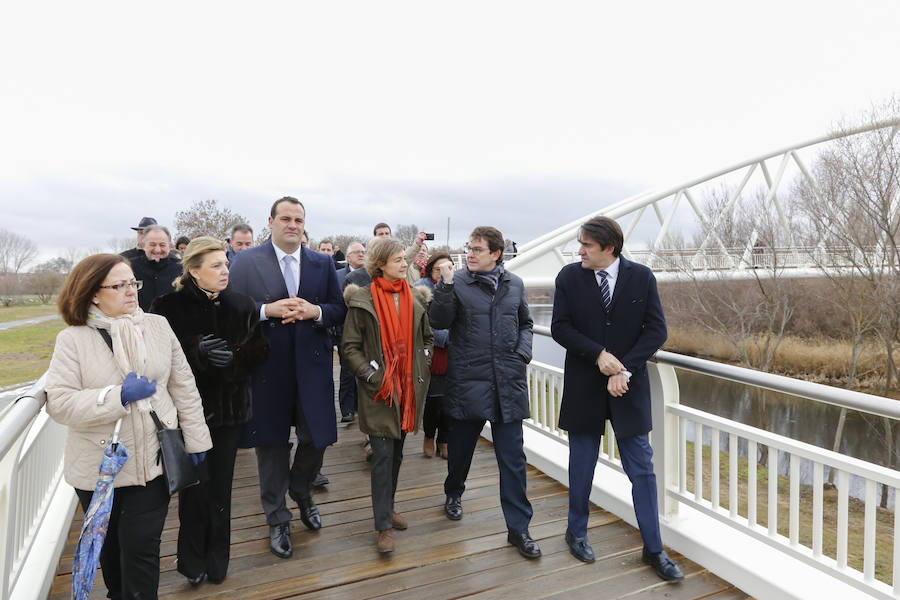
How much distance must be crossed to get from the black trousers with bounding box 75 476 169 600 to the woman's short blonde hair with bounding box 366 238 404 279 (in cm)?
144

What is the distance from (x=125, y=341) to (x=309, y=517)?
5.52 ft


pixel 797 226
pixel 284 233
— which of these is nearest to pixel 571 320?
pixel 284 233

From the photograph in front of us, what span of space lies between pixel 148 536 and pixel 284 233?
62.2 inches

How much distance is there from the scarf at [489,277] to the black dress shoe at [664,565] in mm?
1586

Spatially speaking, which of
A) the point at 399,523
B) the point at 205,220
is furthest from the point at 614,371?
the point at 205,220

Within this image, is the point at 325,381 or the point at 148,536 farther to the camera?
the point at 325,381

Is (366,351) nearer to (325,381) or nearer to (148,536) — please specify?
(325,381)

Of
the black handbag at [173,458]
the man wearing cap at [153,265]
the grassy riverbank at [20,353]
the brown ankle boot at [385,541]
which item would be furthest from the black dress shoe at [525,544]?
the grassy riverbank at [20,353]

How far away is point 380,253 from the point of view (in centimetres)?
295

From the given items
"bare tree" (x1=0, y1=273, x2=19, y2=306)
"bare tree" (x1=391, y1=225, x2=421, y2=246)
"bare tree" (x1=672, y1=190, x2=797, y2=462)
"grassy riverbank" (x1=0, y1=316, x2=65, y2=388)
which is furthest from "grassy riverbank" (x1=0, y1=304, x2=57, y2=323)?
"bare tree" (x1=672, y1=190, x2=797, y2=462)

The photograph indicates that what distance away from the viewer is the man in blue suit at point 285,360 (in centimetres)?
289

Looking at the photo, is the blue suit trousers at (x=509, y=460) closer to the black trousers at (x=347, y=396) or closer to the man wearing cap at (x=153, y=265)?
the black trousers at (x=347, y=396)

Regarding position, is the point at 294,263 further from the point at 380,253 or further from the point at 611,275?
the point at 611,275

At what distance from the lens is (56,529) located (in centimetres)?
286
